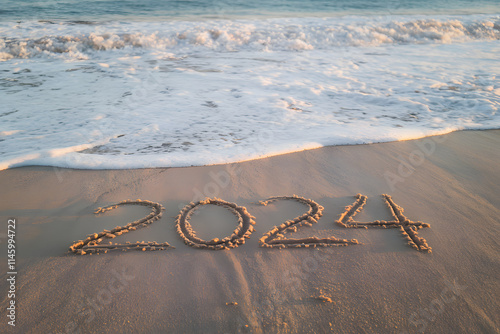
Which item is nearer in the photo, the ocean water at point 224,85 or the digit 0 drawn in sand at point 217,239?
the digit 0 drawn in sand at point 217,239

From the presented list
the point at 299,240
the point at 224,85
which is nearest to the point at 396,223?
the point at 299,240

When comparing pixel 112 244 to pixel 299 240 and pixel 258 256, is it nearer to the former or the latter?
pixel 258 256

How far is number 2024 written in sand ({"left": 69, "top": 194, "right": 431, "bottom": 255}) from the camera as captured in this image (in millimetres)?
1756

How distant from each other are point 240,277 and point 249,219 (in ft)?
1.58

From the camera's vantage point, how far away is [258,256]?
171 centimetres

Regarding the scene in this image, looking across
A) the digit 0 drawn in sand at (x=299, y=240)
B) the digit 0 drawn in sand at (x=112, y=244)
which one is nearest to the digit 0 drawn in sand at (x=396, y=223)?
the digit 0 drawn in sand at (x=299, y=240)

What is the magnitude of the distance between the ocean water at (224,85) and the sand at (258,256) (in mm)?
384

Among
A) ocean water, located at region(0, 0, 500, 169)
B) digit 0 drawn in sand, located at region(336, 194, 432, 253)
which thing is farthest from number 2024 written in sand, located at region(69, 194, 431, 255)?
ocean water, located at region(0, 0, 500, 169)

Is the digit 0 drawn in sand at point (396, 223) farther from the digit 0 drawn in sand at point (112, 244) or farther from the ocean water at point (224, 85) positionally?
the digit 0 drawn in sand at point (112, 244)

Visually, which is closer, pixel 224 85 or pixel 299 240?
pixel 299 240

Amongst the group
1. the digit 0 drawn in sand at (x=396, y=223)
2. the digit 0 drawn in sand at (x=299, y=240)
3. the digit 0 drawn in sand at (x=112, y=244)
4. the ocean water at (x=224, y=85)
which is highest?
the ocean water at (x=224, y=85)

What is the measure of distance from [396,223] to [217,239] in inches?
46.6

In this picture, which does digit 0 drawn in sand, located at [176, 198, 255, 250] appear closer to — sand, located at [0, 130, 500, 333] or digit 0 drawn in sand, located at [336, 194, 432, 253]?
sand, located at [0, 130, 500, 333]

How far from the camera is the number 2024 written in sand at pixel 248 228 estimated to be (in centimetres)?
176
